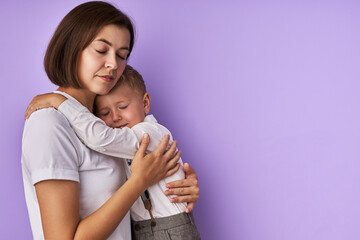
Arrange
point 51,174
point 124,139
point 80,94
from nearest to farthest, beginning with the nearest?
1. point 51,174
2. point 124,139
3. point 80,94

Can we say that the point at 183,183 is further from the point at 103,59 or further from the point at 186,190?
the point at 103,59

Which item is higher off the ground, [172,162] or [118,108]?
[118,108]

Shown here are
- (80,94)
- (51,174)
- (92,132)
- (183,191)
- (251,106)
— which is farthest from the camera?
(251,106)

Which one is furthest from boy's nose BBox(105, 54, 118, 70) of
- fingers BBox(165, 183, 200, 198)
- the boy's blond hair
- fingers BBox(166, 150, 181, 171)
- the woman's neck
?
fingers BBox(165, 183, 200, 198)

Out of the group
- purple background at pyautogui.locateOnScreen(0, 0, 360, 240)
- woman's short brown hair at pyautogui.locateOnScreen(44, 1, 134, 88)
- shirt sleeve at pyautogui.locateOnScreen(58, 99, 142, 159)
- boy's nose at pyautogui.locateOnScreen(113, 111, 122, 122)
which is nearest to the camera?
shirt sleeve at pyautogui.locateOnScreen(58, 99, 142, 159)

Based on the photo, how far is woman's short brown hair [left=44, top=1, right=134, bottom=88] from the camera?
→ 158cm

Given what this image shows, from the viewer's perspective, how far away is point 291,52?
2.39 m

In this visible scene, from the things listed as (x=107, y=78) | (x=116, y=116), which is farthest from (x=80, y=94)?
(x=116, y=116)

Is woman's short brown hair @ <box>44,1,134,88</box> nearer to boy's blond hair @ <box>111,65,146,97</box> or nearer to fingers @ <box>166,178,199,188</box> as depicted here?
boy's blond hair @ <box>111,65,146,97</box>

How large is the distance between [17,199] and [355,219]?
2.02 meters

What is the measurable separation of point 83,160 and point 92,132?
0.37ft

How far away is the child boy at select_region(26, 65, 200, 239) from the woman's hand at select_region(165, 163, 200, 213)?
0.08 feet

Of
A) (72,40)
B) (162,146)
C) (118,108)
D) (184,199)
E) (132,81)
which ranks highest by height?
(72,40)

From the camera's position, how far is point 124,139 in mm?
1563
